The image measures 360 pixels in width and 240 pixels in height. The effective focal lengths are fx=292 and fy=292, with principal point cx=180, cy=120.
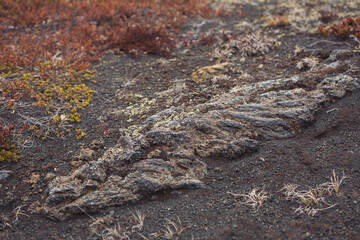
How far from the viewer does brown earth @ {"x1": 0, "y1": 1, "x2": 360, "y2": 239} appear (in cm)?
432

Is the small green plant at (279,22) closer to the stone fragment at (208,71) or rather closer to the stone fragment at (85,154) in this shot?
the stone fragment at (208,71)

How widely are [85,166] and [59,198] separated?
2.29 ft

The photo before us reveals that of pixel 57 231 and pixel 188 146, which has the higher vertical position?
pixel 188 146

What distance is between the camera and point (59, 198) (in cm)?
489

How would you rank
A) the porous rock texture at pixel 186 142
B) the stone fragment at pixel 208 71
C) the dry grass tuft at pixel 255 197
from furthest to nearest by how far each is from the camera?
the stone fragment at pixel 208 71 < the porous rock texture at pixel 186 142 < the dry grass tuft at pixel 255 197

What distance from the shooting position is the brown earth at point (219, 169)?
4324 millimetres

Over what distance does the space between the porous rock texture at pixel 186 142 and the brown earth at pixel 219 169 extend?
154 mm

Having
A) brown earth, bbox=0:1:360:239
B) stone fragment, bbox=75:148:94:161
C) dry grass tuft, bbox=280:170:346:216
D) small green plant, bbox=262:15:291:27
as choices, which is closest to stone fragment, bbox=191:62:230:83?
brown earth, bbox=0:1:360:239

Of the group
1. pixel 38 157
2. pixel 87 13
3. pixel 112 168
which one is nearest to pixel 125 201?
pixel 112 168

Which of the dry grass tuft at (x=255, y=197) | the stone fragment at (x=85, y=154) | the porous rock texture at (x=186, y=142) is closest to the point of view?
the dry grass tuft at (x=255, y=197)

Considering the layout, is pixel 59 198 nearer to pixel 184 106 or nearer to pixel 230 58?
pixel 184 106

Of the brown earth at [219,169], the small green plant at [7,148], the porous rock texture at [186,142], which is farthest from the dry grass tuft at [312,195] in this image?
the small green plant at [7,148]

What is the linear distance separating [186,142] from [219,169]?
0.79m

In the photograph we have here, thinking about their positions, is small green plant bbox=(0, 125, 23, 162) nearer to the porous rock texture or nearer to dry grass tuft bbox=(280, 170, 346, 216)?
the porous rock texture
